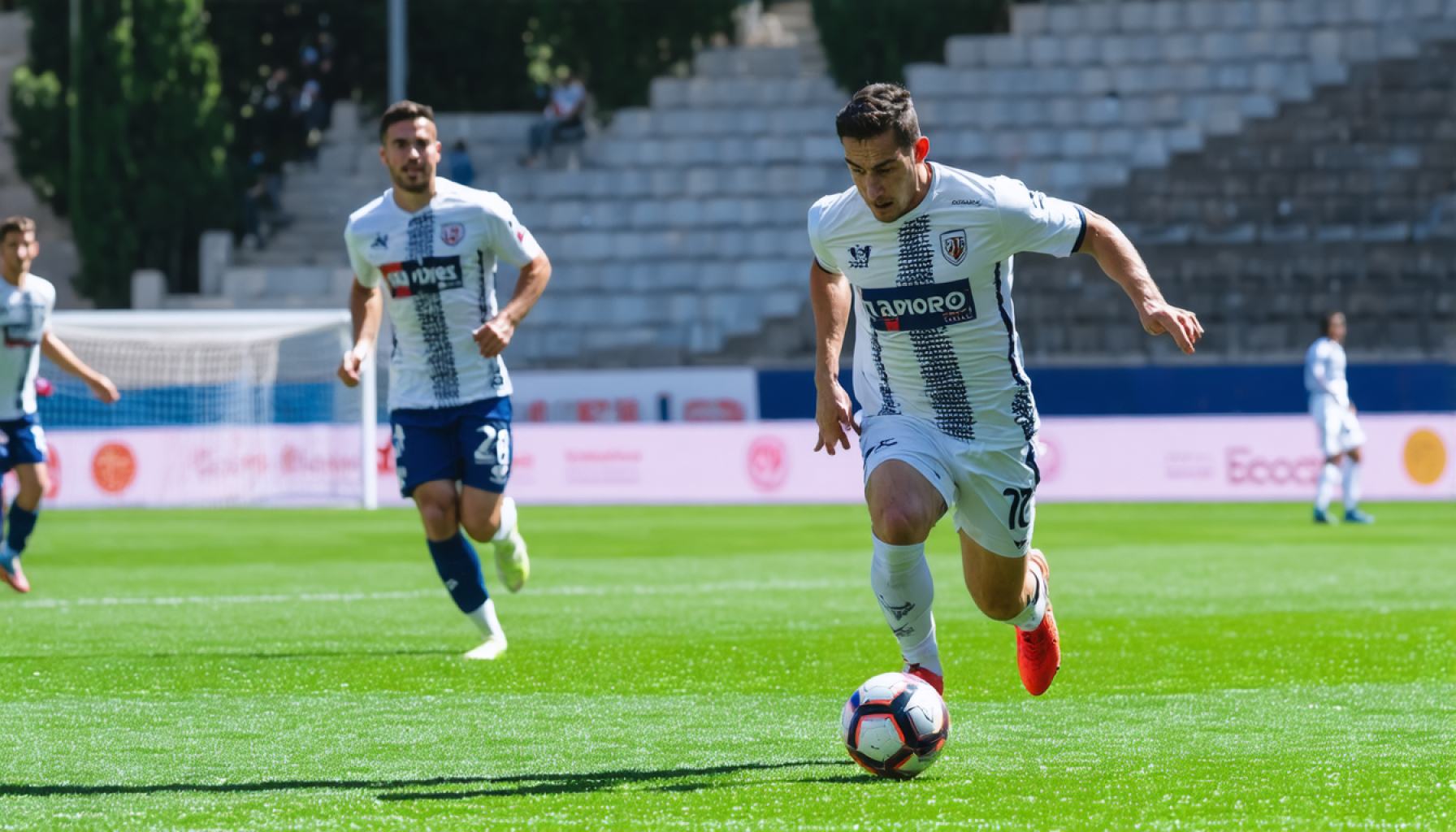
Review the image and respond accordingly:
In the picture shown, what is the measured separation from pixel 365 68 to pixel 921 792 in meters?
29.9

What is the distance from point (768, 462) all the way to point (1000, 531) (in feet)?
56.4

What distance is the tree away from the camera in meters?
29.8

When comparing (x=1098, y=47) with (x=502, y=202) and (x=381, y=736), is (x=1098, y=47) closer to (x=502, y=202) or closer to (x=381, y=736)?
(x=502, y=202)

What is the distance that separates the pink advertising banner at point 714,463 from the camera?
22.8 m

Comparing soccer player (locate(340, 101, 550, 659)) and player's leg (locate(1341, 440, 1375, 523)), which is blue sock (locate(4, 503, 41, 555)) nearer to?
soccer player (locate(340, 101, 550, 659))

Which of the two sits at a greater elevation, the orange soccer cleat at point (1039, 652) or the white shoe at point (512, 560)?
the orange soccer cleat at point (1039, 652)

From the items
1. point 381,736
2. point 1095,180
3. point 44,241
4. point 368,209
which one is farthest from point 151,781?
point 44,241

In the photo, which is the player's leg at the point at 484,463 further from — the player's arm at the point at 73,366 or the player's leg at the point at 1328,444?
the player's leg at the point at 1328,444

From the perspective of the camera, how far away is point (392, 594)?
12.1 m

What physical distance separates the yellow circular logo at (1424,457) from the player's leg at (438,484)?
16808 mm

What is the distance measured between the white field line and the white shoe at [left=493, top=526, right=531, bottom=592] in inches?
114

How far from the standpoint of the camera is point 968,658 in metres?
8.61

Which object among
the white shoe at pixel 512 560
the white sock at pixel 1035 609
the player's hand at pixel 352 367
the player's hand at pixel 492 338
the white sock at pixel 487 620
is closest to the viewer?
the white sock at pixel 1035 609

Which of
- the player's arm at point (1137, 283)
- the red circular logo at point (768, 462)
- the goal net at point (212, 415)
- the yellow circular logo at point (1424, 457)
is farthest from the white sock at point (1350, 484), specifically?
the player's arm at point (1137, 283)
